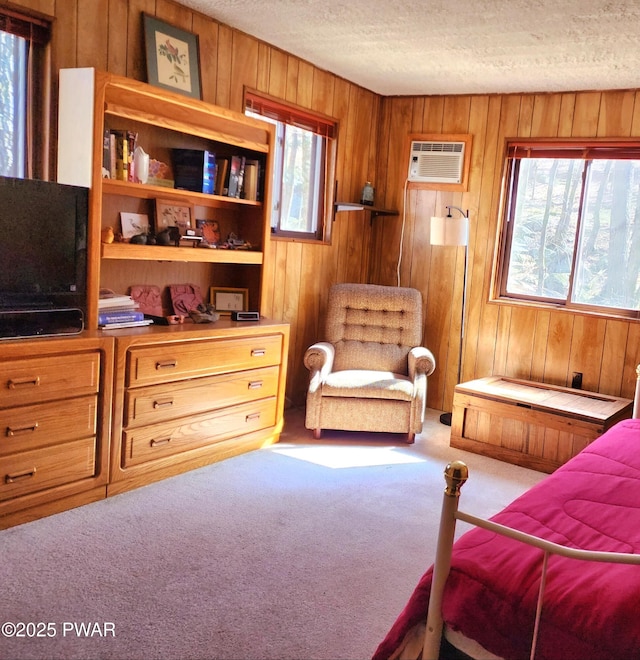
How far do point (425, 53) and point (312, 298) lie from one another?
179 centimetres

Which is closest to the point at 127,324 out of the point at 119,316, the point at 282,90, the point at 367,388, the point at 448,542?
the point at 119,316

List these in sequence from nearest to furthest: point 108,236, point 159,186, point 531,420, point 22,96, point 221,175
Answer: point 22,96
point 108,236
point 159,186
point 221,175
point 531,420

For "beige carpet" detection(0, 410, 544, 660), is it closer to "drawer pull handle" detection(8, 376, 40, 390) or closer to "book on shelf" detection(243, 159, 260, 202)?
"drawer pull handle" detection(8, 376, 40, 390)

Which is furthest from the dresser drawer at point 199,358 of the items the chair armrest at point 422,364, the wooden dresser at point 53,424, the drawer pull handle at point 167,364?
the chair armrest at point 422,364

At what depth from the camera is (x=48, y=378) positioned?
265 centimetres

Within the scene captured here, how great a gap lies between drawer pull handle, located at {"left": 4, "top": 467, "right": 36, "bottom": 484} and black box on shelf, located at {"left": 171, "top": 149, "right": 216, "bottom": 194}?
65.1 inches

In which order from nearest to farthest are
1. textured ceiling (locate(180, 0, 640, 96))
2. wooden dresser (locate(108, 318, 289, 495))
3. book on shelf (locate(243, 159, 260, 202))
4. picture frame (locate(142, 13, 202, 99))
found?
wooden dresser (locate(108, 318, 289, 495))
textured ceiling (locate(180, 0, 640, 96))
picture frame (locate(142, 13, 202, 99))
book on shelf (locate(243, 159, 260, 202))

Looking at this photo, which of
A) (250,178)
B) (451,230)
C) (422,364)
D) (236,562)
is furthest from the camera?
(451,230)

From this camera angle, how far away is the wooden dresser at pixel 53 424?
256 centimetres

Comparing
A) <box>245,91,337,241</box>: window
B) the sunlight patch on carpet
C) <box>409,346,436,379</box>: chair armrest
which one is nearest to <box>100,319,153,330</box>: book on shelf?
the sunlight patch on carpet

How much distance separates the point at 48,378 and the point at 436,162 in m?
3.31

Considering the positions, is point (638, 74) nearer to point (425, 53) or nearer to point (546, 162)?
point (546, 162)

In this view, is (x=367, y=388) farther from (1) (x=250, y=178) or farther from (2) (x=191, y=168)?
(2) (x=191, y=168)

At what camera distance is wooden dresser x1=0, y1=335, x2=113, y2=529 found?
256 centimetres
